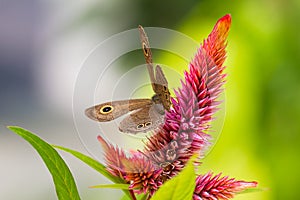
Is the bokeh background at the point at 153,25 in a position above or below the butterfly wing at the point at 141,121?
above

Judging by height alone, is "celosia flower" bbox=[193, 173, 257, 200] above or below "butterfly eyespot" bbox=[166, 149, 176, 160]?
below

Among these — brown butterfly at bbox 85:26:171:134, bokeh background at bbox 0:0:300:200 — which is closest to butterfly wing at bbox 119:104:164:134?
brown butterfly at bbox 85:26:171:134

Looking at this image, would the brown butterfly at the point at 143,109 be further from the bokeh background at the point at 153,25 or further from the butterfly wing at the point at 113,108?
the bokeh background at the point at 153,25

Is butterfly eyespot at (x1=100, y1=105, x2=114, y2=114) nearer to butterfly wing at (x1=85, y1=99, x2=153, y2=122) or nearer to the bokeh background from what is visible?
butterfly wing at (x1=85, y1=99, x2=153, y2=122)

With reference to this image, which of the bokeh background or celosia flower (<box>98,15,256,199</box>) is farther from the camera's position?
the bokeh background

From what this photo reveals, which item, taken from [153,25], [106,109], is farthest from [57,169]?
[153,25]

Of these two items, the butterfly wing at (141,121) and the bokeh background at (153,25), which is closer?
the butterfly wing at (141,121)

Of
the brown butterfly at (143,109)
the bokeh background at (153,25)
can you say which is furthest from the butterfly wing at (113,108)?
the bokeh background at (153,25)
